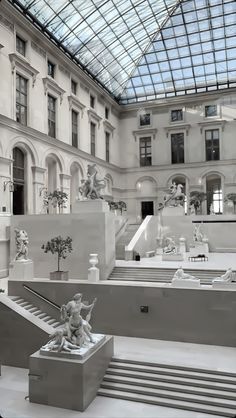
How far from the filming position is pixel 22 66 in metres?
24.0

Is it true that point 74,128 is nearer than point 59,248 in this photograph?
No

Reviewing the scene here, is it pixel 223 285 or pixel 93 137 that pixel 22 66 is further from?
pixel 223 285

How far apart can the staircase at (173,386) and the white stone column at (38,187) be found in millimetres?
16592

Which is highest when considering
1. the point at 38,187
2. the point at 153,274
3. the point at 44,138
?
the point at 44,138

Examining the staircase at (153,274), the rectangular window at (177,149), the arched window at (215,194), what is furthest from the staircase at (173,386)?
the rectangular window at (177,149)

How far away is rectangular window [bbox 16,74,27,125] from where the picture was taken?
24.0 metres

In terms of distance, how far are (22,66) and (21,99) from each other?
212 centimetres

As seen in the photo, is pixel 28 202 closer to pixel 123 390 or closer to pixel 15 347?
pixel 15 347

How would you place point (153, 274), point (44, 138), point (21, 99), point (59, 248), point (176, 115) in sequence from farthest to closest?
point (176, 115) < point (44, 138) < point (21, 99) < point (153, 274) < point (59, 248)

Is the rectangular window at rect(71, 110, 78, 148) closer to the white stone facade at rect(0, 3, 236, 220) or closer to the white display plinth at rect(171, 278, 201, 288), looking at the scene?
the white stone facade at rect(0, 3, 236, 220)

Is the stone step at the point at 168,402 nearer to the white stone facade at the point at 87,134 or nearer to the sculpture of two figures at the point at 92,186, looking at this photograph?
the sculpture of two figures at the point at 92,186

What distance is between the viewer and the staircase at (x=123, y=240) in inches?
904

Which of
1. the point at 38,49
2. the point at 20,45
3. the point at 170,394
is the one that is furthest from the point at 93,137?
the point at 170,394

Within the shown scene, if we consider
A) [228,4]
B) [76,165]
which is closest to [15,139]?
[76,165]
